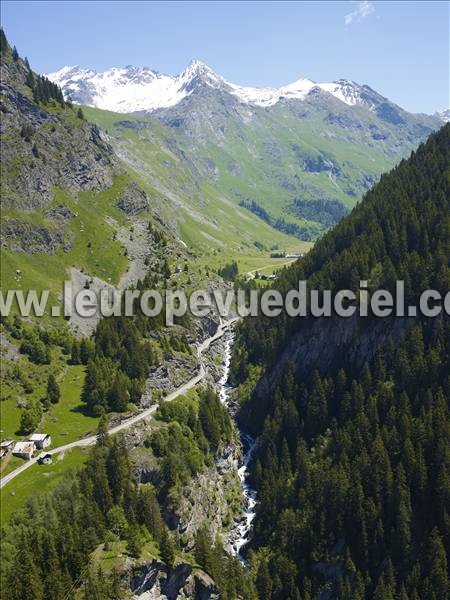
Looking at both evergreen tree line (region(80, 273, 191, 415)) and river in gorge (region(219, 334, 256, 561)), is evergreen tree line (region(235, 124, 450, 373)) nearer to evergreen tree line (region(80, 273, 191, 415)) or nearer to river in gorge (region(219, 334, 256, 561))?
river in gorge (region(219, 334, 256, 561))

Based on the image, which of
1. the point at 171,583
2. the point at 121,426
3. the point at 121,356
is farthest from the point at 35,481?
the point at 121,356

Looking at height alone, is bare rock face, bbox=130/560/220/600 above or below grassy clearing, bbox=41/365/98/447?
below

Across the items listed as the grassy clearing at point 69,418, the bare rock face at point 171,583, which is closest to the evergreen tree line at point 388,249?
the grassy clearing at point 69,418

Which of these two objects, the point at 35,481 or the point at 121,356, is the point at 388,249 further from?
the point at 35,481

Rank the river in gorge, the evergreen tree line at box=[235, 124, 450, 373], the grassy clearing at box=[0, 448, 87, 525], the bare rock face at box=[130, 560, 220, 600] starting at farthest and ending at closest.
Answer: the evergreen tree line at box=[235, 124, 450, 373] → the river in gorge → the grassy clearing at box=[0, 448, 87, 525] → the bare rock face at box=[130, 560, 220, 600]

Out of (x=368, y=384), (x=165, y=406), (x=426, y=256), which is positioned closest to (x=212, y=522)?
(x=165, y=406)

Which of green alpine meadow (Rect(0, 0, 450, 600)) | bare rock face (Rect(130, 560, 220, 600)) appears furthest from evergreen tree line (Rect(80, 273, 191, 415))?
bare rock face (Rect(130, 560, 220, 600))

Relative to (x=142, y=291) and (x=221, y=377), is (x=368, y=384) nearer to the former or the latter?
(x=221, y=377)

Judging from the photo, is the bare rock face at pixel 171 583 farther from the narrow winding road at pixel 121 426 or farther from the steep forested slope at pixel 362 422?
the narrow winding road at pixel 121 426
